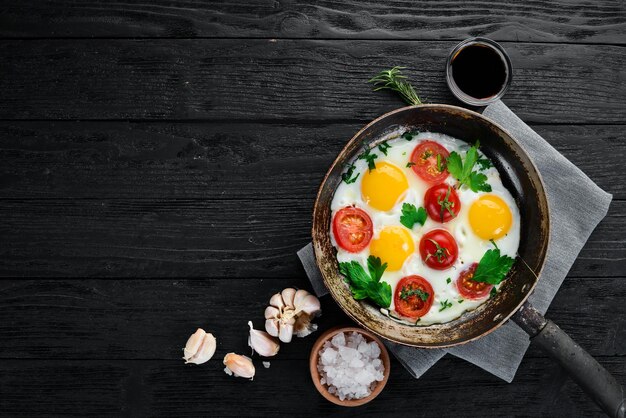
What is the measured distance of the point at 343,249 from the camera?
73.0 inches

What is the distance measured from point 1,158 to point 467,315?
1647 mm

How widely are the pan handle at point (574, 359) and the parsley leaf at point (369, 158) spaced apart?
60cm

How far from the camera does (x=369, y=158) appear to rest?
1.86m

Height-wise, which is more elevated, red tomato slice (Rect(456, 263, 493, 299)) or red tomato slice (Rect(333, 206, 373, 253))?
red tomato slice (Rect(333, 206, 373, 253))

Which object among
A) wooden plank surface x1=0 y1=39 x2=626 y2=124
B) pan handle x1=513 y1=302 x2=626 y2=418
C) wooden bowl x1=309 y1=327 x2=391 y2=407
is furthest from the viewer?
wooden plank surface x1=0 y1=39 x2=626 y2=124

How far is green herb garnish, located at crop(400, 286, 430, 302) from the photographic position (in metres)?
1.84

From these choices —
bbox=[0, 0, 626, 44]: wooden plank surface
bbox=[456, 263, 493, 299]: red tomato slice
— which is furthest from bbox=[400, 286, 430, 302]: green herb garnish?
bbox=[0, 0, 626, 44]: wooden plank surface

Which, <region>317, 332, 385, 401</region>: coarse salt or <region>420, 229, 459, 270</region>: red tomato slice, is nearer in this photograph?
<region>420, 229, 459, 270</region>: red tomato slice

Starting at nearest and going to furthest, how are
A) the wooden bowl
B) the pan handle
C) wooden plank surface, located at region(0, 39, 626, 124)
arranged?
1. the pan handle
2. the wooden bowl
3. wooden plank surface, located at region(0, 39, 626, 124)

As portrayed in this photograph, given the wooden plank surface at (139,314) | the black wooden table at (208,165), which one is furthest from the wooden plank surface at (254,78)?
the wooden plank surface at (139,314)

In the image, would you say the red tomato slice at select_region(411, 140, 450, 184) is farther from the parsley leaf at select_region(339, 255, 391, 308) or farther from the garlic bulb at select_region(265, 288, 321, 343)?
the garlic bulb at select_region(265, 288, 321, 343)

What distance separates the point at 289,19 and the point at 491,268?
1.07 meters

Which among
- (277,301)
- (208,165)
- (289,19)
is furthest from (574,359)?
(289,19)

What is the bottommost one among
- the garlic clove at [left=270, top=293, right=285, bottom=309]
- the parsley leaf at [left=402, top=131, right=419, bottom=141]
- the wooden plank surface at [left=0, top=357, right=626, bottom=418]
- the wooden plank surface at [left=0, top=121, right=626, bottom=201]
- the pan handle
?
the wooden plank surface at [left=0, top=357, right=626, bottom=418]
